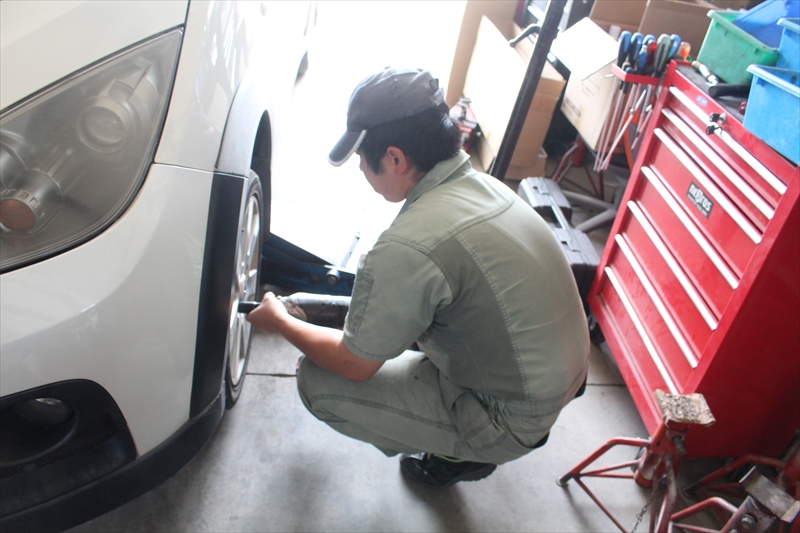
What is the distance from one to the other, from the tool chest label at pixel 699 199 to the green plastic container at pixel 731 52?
0.37 meters

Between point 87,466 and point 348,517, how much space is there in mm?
721

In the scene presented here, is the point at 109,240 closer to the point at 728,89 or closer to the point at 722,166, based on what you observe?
the point at 722,166

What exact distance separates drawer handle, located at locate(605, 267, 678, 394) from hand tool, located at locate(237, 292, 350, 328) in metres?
1.05

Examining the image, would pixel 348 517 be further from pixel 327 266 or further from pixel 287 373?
pixel 327 266

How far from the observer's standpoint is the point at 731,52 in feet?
6.15

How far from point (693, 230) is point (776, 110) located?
18.5 inches

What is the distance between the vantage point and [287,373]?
2.09 meters

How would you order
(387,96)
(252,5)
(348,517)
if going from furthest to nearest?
(348,517), (252,5), (387,96)

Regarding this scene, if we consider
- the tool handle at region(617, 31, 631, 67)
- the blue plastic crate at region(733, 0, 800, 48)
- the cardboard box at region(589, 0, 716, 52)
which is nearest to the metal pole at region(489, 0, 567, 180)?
the tool handle at region(617, 31, 631, 67)

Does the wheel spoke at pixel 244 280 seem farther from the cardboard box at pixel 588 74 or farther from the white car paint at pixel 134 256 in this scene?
the cardboard box at pixel 588 74

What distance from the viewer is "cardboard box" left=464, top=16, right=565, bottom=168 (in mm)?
3457

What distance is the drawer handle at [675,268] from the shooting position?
1.73 meters

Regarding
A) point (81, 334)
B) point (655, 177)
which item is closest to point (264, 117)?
point (81, 334)

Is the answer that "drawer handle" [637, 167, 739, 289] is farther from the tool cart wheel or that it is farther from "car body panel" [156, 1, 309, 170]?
"car body panel" [156, 1, 309, 170]
